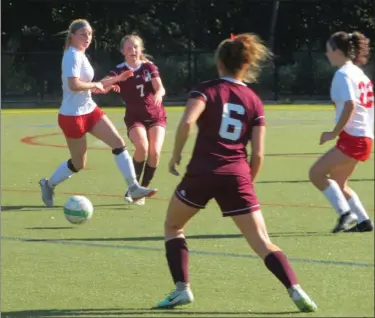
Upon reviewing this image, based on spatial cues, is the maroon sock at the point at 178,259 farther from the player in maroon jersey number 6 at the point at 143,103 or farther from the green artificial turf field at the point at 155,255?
the player in maroon jersey number 6 at the point at 143,103

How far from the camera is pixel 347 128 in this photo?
1016 centimetres

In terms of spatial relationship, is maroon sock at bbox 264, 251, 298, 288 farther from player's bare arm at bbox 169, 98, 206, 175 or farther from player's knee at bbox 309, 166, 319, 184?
player's knee at bbox 309, 166, 319, 184

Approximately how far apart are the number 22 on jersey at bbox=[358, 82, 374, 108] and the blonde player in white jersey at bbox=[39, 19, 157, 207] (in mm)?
2656

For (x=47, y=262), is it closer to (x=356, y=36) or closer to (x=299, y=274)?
(x=299, y=274)

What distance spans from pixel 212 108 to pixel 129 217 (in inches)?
187

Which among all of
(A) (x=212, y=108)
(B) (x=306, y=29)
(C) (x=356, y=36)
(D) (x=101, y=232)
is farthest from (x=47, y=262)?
(B) (x=306, y=29)

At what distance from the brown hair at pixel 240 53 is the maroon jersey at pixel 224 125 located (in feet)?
0.31

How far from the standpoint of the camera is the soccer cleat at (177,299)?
723cm

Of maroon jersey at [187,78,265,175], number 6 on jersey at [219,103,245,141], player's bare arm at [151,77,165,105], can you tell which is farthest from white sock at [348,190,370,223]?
number 6 on jersey at [219,103,245,141]

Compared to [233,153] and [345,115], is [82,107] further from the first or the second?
[233,153]

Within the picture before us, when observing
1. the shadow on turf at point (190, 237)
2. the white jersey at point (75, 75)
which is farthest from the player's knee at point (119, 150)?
the shadow on turf at point (190, 237)

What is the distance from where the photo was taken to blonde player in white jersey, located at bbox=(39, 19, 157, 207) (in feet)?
37.9

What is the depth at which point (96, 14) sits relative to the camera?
4256cm

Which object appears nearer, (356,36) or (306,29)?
(356,36)
